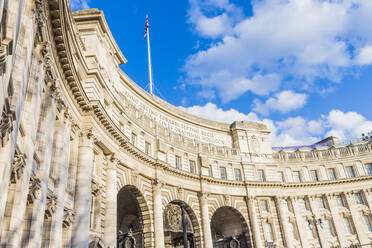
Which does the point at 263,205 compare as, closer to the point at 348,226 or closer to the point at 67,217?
the point at 348,226

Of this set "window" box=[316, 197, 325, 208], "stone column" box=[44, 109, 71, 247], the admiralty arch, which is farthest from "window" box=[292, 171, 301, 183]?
"stone column" box=[44, 109, 71, 247]

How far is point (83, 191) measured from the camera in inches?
752

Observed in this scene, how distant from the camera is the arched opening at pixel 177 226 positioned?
3005 cm

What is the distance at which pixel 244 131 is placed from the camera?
43.9m

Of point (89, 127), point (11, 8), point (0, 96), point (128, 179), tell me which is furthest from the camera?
point (128, 179)

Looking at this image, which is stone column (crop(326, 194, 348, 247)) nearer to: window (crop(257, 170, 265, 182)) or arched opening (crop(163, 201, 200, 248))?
window (crop(257, 170, 265, 182))

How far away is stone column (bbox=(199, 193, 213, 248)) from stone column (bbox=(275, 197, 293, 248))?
34.7ft

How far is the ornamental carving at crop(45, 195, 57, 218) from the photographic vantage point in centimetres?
1499

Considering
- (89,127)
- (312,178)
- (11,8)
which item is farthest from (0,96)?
(312,178)

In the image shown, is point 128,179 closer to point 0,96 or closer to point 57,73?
point 57,73

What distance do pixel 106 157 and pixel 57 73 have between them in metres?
8.39

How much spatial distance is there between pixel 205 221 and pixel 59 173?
20.7m

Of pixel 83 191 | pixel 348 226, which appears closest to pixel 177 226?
pixel 83 191

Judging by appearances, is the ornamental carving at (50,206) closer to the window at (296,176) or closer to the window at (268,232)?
the window at (268,232)
